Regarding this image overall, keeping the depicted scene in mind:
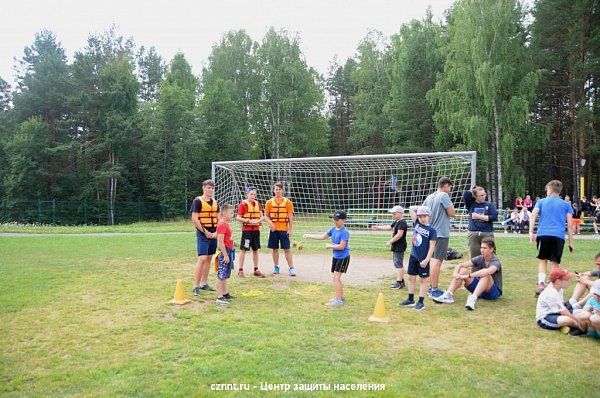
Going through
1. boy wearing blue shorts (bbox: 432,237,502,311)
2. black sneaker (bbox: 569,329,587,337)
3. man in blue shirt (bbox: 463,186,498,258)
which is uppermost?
man in blue shirt (bbox: 463,186,498,258)

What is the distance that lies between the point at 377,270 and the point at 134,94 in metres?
32.4

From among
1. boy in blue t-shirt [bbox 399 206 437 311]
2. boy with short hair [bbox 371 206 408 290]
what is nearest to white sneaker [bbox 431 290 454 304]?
boy in blue t-shirt [bbox 399 206 437 311]

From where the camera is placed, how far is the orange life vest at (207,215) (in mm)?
7203

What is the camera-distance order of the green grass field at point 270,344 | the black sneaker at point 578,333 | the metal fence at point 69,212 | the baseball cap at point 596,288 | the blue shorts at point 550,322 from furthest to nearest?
the metal fence at point 69,212, the blue shorts at point 550,322, the black sneaker at point 578,333, the baseball cap at point 596,288, the green grass field at point 270,344

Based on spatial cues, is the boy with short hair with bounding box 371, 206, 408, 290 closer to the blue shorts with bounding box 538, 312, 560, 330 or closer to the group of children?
the group of children

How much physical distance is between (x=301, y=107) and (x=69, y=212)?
20382mm

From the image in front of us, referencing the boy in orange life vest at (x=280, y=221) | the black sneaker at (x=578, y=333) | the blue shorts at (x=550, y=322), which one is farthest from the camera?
the boy in orange life vest at (x=280, y=221)

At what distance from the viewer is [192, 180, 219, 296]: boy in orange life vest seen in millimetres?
7129

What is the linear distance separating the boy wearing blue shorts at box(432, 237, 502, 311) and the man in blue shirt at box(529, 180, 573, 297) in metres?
0.81

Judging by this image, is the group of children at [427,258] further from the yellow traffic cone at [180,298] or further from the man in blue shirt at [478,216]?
the man in blue shirt at [478,216]

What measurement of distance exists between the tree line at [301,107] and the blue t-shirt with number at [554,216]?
21.2 m

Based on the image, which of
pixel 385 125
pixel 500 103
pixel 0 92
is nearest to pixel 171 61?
pixel 0 92

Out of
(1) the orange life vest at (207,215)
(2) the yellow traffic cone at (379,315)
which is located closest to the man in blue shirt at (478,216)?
(2) the yellow traffic cone at (379,315)

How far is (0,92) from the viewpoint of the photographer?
135 feet
